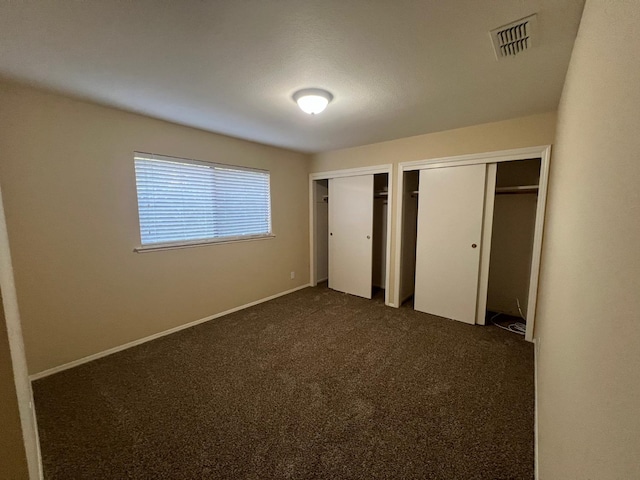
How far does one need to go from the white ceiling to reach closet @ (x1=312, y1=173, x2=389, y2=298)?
151 centimetres

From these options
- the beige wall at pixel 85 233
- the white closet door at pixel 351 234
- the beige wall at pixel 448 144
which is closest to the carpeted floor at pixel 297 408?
the beige wall at pixel 85 233

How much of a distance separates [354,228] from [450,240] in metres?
1.37

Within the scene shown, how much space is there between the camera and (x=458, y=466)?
1378mm

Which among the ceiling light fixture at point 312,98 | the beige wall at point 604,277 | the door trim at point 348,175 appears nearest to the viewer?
the beige wall at point 604,277

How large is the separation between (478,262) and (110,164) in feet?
12.9

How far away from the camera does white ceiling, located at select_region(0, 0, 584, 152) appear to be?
121cm

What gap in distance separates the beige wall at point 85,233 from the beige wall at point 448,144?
1.78 meters

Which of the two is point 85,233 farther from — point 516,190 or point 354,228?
point 516,190

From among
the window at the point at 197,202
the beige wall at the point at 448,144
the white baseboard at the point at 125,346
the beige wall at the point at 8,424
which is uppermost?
the beige wall at the point at 448,144

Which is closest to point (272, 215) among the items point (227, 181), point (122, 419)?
point (227, 181)

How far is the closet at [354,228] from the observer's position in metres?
3.83

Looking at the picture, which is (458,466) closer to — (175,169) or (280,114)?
(280,114)

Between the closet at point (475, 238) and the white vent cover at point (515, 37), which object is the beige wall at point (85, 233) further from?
the white vent cover at point (515, 37)

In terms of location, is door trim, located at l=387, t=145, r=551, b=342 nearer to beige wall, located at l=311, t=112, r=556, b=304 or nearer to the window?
beige wall, located at l=311, t=112, r=556, b=304
